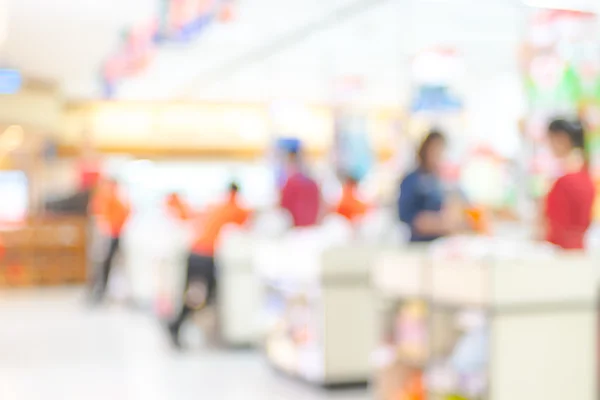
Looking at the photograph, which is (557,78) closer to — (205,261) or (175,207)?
(205,261)

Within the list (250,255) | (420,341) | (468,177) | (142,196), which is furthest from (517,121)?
(142,196)

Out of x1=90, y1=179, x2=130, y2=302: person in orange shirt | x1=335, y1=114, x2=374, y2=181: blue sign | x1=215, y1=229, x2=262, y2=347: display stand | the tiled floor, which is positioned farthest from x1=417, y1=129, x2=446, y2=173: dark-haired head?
x1=90, y1=179, x2=130, y2=302: person in orange shirt

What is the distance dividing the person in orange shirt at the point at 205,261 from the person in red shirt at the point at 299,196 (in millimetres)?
804

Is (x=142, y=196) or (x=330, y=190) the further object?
(x=142, y=196)

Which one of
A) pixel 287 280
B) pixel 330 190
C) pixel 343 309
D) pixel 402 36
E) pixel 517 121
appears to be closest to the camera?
pixel 343 309

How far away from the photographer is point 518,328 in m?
4.71

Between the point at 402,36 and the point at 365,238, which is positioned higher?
the point at 402,36

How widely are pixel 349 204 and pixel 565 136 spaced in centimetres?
494

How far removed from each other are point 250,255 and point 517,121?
287 centimetres

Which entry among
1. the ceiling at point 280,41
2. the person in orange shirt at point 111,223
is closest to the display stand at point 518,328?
the ceiling at point 280,41

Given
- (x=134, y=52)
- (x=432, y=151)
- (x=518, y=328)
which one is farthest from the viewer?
(x=134, y=52)

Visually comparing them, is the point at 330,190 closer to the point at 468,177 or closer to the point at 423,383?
the point at 468,177

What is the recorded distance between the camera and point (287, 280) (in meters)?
7.37

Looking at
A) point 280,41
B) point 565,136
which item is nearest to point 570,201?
point 565,136
